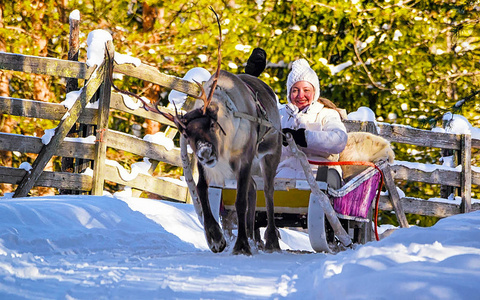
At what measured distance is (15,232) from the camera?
496cm

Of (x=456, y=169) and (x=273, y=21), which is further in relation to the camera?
(x=273, y=21)

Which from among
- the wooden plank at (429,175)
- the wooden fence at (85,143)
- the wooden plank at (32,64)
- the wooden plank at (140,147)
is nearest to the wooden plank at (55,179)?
the wooden fence at (85,143)

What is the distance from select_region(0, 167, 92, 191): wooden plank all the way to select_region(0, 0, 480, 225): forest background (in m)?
4.36

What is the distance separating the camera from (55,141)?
8.22 m

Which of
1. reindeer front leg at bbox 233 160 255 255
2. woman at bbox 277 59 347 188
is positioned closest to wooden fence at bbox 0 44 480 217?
woman at bbox 277 59 347 188

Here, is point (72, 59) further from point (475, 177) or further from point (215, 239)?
point (475, 177)

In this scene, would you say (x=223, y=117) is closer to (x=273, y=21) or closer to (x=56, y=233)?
(x=56, y=233)

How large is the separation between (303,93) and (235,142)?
1.41 meters

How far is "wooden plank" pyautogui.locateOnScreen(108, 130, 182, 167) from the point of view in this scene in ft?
28.7

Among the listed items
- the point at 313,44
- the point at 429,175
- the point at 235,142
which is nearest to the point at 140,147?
the point at 235,142

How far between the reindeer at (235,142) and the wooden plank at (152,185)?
3387mm

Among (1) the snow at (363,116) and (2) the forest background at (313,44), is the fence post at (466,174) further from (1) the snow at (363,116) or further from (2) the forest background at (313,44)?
(2) the forest background at (313,44)

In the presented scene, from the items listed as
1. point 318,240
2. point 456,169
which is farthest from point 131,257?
point 456,169

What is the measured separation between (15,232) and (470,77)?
1081 cm
